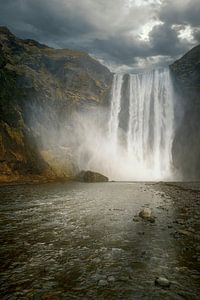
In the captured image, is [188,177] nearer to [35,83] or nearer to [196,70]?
[196,70]

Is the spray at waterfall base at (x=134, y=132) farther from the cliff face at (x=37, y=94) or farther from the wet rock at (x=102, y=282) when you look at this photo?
the wet rock at (x=102, y=282)

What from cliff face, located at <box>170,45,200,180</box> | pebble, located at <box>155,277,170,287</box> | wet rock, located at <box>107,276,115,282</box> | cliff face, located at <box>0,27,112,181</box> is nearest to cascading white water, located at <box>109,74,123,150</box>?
cliff face, located at <box>0,27,112,181</box>

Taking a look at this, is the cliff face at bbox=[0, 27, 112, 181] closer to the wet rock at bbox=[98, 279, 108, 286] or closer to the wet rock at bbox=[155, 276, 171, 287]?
the wet rock at bbox=[98, 279, 108, 286]

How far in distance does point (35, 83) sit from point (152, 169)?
31.6 m

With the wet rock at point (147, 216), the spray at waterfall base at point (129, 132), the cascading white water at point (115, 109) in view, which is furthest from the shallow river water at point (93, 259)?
the cascading white water at point (115, 109)

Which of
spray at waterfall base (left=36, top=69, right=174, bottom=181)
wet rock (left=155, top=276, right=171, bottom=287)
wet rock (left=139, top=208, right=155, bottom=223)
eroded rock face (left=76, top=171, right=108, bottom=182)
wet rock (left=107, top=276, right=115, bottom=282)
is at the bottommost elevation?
wet rock (left=107, top=276, right=115, bottom=282)

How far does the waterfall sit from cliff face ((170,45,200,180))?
6.17 feet

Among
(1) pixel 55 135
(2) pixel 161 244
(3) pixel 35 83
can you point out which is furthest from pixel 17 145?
(2) pixel 161 244

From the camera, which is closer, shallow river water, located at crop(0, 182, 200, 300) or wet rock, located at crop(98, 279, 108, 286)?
shallow river water, located at crop(0, 182, 200, 300)

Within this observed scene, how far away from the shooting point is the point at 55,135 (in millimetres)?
56250

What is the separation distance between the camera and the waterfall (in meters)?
62.2

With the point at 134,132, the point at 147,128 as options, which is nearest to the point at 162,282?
the point at 147,128

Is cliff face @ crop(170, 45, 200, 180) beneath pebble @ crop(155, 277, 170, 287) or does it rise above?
above

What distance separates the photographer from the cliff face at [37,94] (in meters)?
43.0
